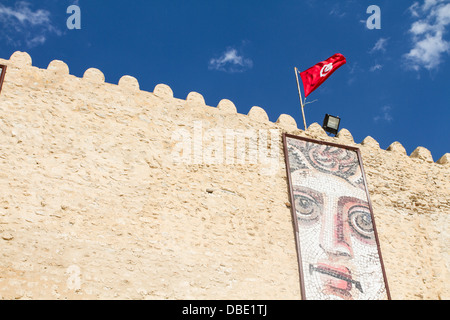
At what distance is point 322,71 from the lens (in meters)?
8.88

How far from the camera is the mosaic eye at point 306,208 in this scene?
22.2 feet

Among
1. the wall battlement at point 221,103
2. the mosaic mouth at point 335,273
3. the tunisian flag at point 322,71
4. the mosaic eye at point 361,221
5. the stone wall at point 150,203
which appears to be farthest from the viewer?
the tunisian flag at point 322,71

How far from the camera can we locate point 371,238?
7016 millimetres

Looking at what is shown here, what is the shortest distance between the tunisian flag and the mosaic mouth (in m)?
3.70

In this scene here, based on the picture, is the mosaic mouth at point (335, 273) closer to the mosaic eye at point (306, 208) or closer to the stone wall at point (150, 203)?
the stone wall at point (150, 203)

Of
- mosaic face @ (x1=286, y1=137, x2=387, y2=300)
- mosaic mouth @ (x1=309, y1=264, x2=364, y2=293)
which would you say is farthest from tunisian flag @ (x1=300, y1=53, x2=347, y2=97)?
mosaic mouth @ (x1=309, y1=264, x2=364, y2=293)

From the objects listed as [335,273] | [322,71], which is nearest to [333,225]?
[335,273]

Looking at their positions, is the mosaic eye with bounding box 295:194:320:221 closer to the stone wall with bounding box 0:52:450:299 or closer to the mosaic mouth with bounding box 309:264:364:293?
the stone wall with bounding box 0:52:450:299

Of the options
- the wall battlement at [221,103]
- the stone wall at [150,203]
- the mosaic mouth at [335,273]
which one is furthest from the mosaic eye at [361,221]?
the wall battlement at [221,103]

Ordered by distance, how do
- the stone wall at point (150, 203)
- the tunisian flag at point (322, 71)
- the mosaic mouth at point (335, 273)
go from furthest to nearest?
1. the tunisian flag at point (322, 71)
2. the mosaic mouth at point (335, 273)
3. the stone wall at point (150, 203)

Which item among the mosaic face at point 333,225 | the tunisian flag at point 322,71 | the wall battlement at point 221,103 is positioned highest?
the tunisian flag at point 322,71

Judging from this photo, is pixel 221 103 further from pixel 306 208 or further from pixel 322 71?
pixel 322 71
